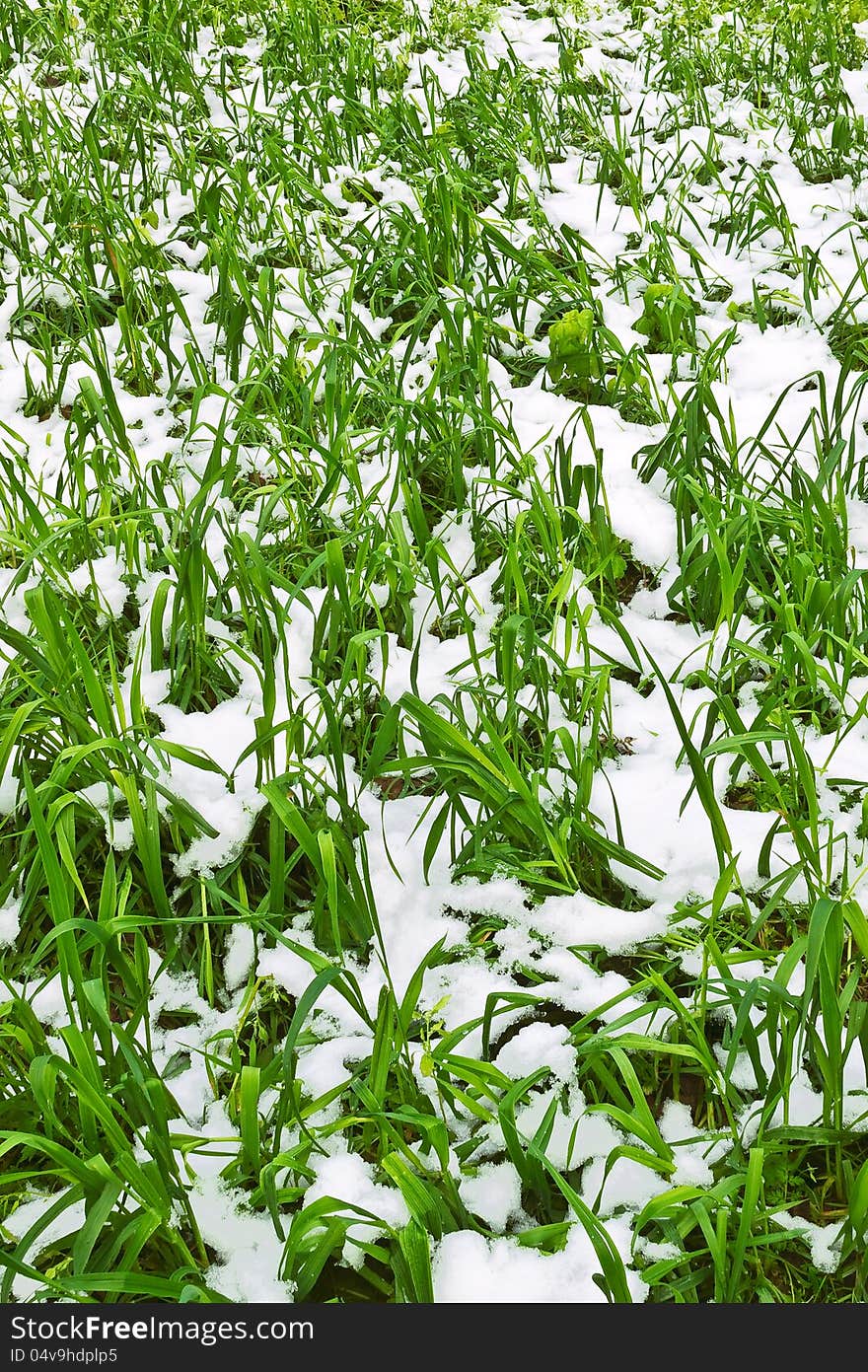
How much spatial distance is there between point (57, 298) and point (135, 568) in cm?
120

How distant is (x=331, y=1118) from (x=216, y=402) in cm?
186

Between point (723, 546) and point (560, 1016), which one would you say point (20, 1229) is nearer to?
point (560, 1016)

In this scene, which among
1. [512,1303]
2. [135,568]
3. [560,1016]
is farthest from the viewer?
[135,568]

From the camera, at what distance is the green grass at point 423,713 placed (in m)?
1.22

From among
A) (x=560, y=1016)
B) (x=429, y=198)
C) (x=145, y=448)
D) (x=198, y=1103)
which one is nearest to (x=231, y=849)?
(x=198, y=1103)

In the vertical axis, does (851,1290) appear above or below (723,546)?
below

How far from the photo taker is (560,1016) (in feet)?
4.77

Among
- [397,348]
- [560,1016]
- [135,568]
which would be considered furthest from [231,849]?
[397,348]

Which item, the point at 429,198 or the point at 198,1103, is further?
the point at 429,198

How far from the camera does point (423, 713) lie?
153cm

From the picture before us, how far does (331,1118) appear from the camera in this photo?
4.35ft

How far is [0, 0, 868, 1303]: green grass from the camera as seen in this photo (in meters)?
1.22

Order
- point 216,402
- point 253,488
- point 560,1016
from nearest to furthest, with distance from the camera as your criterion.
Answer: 1. point 560,1016
2. point 253,488
3. point 216,402

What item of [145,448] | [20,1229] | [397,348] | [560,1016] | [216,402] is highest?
[397,348]
